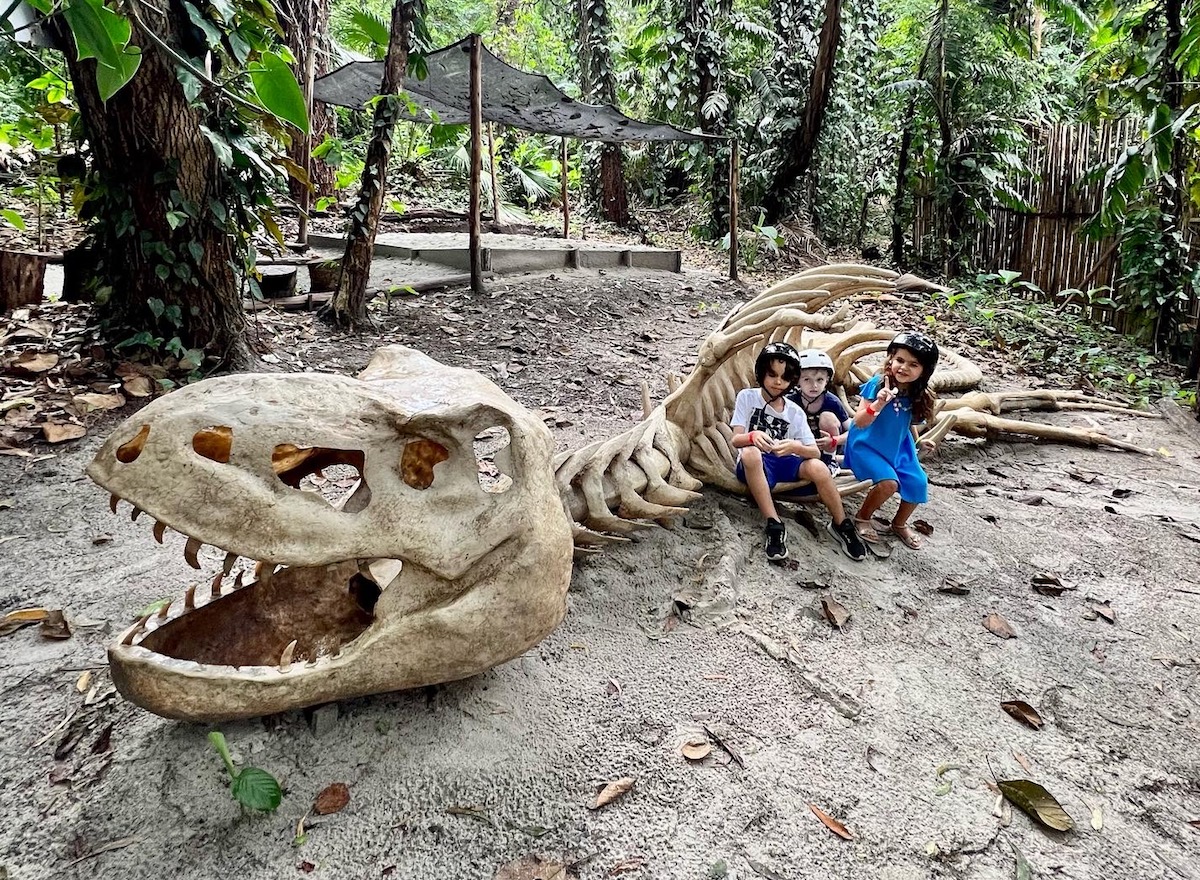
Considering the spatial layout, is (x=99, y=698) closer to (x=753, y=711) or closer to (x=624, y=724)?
(x=624, y=724)

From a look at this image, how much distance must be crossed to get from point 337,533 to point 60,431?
3.09m

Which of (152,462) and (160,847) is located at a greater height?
(152,462)

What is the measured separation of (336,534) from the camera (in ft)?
5.00

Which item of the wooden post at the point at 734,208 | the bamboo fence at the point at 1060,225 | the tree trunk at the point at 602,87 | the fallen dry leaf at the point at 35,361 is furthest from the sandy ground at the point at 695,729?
the tree trunk at the point at 602,87

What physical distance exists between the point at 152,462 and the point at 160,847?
32.0 inches

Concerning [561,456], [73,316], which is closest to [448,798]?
[561,456]

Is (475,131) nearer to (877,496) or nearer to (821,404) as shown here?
(821,404)

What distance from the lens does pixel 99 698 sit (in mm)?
1896

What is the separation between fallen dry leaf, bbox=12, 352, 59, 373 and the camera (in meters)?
4.12

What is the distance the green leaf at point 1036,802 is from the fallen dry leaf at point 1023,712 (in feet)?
0.91

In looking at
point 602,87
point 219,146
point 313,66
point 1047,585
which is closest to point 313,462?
point 1047,585

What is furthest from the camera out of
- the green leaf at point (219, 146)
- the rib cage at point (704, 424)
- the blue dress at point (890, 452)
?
the green leaf at point (219, 146)

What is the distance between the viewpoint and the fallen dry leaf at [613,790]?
68.7 inches

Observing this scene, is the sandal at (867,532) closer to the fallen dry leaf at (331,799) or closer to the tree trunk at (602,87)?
the fallen dry leaf at (331,799)
